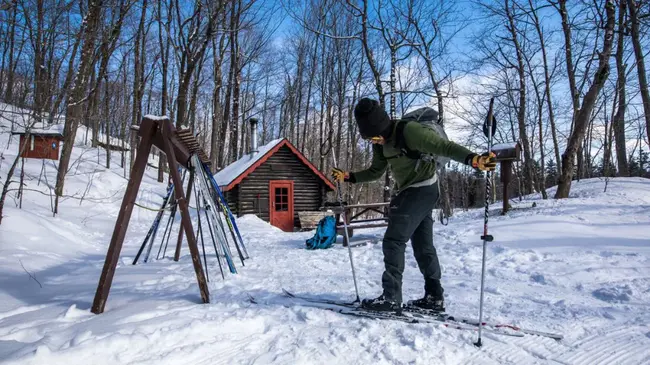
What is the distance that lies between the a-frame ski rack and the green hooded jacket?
6.66 feet

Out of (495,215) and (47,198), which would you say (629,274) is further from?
(47,198)

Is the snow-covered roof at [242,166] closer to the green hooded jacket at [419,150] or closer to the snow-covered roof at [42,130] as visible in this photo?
the snow-covered roof at [42,130]

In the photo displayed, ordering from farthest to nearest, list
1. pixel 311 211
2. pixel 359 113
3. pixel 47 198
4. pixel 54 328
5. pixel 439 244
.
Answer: pixel 311 211 < pixel 47 198 < pixel 439 244 < pixel 359 113 < pixel 54 328

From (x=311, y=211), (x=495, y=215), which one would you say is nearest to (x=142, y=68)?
(x=311, y=211)

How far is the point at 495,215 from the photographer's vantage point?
954cm

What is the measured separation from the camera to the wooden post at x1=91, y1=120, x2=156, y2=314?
321cm

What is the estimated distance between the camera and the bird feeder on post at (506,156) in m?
8.52

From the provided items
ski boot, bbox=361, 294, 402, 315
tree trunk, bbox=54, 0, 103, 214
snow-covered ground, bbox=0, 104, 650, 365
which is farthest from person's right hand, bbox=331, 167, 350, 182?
tree trunk, bbox=54, 0, 103, 214

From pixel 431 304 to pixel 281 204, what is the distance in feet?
47.2

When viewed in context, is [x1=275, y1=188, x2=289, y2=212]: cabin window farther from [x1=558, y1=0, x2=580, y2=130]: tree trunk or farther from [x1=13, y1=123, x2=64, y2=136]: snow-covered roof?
[x1=558, y1=0, x2=580, y2=130]: tree trunk

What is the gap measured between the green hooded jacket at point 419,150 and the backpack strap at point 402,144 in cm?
3

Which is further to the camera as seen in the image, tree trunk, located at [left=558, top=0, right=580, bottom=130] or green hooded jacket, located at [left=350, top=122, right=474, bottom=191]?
tree trunk, located at [left=558, top=0, right=580, bottom=130]

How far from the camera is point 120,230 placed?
11.1ft

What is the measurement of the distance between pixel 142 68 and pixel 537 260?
21839 mm
